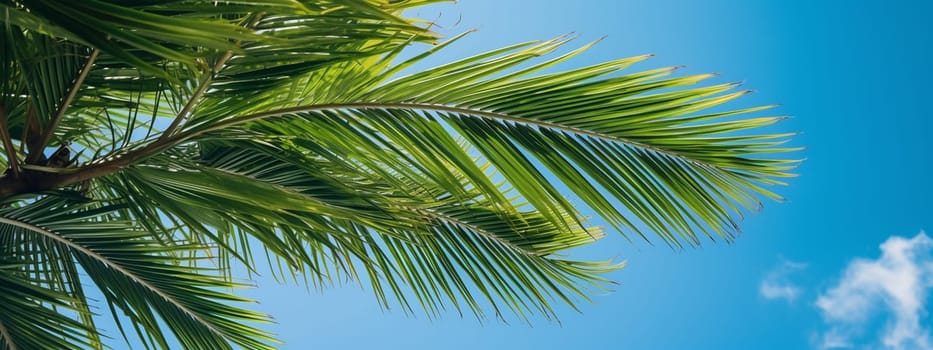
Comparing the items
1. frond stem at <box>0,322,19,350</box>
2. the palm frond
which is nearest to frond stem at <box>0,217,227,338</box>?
the palm frond

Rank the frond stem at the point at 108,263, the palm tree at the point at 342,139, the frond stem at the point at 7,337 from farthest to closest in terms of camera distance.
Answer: the frond stem at the point at 7,337, the frond stem at the point at 108,263, the palm tree at the point at 342,139

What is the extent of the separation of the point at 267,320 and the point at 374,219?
23.8 inches

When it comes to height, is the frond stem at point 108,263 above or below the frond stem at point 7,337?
above

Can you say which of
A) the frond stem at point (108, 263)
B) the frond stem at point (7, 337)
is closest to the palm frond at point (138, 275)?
the frond stem at point (108, 263)

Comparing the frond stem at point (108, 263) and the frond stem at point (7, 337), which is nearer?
the frond stem at point (108, 263)

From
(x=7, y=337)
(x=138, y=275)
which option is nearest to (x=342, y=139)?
(x=138, y=275)

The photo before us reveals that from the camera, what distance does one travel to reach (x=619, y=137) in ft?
5.85

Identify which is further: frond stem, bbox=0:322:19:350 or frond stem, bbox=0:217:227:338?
frond stem, bbox=0:322:19:350

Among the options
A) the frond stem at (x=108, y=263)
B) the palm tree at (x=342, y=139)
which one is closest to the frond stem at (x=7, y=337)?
the palm tree at (x=342, y=139)

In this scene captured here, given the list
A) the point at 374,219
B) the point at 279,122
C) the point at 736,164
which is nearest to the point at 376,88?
the point at 279,122

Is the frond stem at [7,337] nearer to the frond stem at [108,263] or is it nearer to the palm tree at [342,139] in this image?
the palm tree at [342,139]

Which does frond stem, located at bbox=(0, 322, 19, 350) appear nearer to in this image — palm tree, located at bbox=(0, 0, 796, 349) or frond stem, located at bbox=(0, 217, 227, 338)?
palm tree, located at bbox=(0, 0, 796, 349)

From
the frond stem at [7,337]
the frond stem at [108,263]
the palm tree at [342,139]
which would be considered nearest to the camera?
the palm tree at [342,139]

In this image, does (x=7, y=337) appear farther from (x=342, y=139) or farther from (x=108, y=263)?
(x=342, y=139)
